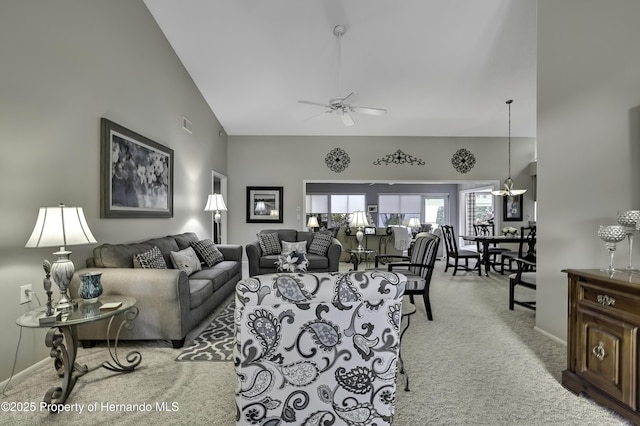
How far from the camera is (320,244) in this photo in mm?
5215

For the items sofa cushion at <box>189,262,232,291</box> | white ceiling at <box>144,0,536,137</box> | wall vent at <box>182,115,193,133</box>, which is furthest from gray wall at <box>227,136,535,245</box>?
sofa cushion at <box>189,262,232,291</box>

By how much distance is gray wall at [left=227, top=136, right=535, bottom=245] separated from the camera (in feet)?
22.7

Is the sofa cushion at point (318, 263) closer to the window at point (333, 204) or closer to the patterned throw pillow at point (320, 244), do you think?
the patterned throw pillow at point (320, 244)

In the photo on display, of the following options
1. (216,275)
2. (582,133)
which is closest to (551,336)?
(582,133)

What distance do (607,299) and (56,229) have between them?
3.52m

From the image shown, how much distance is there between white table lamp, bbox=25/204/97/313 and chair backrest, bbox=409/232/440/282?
3121 mm

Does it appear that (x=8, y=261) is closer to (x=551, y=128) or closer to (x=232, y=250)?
(x=232, y=250)

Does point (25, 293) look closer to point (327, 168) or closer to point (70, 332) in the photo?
point (70, 332)

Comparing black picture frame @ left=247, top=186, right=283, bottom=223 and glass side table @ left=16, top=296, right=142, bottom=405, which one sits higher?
black picture frame @ left=247, top=186, right=283, bottom=223

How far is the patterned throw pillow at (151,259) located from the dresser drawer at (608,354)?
3629 mm

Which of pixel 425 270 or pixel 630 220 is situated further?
pixel 425 270

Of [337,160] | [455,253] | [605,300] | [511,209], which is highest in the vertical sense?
[337,160]

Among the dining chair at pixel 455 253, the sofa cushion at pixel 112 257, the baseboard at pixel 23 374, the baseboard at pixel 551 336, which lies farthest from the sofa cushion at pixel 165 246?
the dining chair at pixel 455 253

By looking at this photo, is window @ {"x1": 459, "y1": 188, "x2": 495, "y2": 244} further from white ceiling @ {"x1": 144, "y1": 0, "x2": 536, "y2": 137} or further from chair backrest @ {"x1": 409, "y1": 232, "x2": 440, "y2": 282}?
chair backrest @ {"x1": 409, "y1": 232, "x2": 440, "y2": 282}
